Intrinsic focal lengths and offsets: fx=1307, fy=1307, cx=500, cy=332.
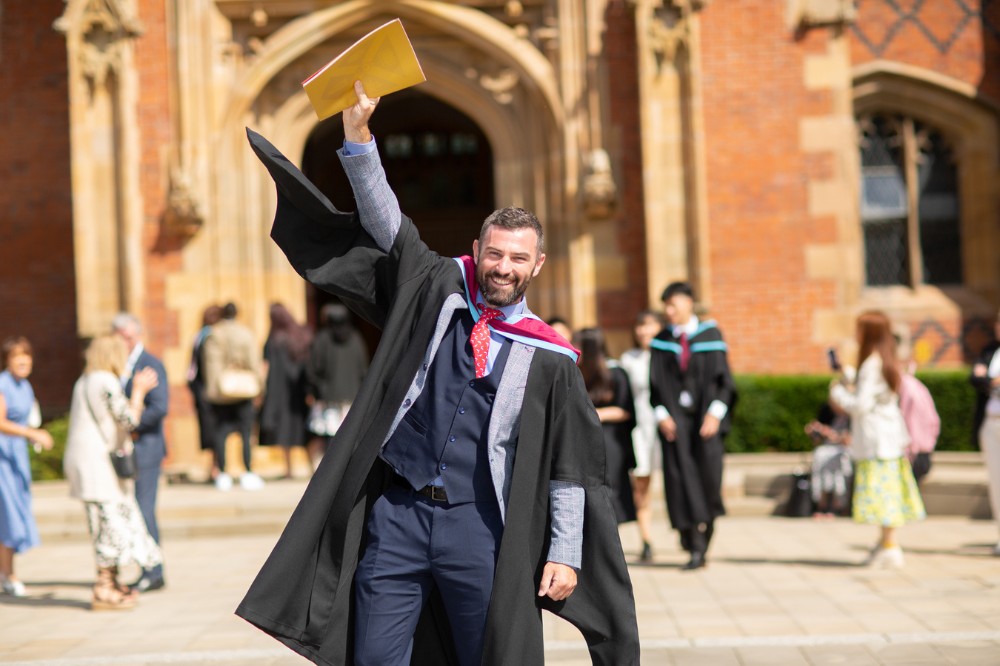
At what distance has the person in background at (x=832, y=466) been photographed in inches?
430

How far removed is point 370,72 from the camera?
3.71m

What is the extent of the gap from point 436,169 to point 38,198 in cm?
571

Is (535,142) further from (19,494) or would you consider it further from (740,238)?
(19,494)

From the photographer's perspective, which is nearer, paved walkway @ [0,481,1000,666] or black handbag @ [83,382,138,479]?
paved walkway @ [0,481,1000,666]

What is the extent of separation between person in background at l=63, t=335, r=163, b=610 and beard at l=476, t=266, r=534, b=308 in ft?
15.7

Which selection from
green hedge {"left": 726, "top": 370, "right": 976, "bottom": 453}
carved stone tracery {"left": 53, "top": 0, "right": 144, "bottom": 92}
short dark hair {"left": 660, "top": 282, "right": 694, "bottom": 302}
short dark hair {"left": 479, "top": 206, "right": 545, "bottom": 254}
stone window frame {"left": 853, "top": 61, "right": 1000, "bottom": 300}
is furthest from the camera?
stone window frame {"left": 853, "top": 61, "right": 1000, "bottom": 300}

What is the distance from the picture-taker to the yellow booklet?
365cm

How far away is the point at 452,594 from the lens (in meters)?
3.68

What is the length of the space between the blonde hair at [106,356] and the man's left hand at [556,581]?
507cm

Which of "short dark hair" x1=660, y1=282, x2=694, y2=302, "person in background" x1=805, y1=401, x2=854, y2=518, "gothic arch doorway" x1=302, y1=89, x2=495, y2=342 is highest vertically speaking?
"gothic arch doorway" x1=302, y1=89, x2=495, y2=342

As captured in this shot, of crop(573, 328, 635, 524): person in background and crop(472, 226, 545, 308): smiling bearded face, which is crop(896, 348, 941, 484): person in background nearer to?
crop(573, 328, 635, 524): person in background

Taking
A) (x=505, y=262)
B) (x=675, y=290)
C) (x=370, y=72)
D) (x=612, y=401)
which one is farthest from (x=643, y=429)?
(x=370, y=72)

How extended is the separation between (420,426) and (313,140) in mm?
13491

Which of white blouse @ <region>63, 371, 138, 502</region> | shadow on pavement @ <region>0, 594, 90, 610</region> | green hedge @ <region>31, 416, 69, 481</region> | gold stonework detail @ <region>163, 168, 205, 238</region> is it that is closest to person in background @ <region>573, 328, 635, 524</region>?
white blouse @ <region>63, 371, 138, 502</region>
